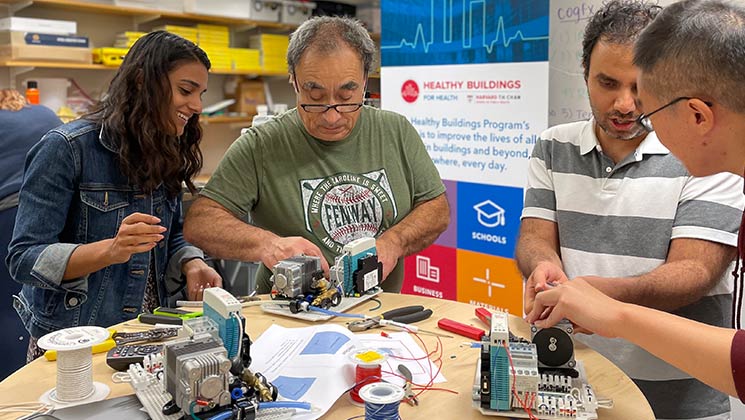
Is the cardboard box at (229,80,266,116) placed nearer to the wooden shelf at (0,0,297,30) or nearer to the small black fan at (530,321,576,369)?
the wooden shelf at (0,0,297,30)

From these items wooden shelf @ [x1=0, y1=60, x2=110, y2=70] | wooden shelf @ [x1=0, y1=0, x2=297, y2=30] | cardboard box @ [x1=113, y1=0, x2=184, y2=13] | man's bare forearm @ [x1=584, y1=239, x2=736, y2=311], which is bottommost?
man's bare forearm @ [x1=584, y1=239, x2=736, y2=311]

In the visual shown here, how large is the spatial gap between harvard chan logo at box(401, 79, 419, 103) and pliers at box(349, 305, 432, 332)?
2301mm

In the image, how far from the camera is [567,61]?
322 centimetres

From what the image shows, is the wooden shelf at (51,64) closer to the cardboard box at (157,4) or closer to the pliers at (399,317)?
the cardboard box at (157,4)

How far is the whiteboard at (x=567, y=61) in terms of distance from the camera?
315 centimetres

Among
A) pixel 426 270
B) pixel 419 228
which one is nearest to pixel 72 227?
pixel 419 228

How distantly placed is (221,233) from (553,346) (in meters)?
1.14

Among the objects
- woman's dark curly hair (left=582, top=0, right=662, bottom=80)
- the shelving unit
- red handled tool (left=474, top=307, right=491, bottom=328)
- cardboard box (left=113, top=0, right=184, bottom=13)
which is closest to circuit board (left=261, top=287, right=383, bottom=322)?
red handled tool (left=474, top=307, right=491, bottom=328)

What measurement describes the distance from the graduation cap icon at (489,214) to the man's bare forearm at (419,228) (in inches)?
46.8

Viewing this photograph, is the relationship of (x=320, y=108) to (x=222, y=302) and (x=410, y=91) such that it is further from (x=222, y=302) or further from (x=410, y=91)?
(x=410, y=91)

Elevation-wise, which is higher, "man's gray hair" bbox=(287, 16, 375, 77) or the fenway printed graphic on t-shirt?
"man's gray hair" bbox=(287, 16, 375, 77)

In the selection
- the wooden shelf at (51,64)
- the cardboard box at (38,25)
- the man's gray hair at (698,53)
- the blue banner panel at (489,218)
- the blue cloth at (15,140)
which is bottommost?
the blue banner panel at (489,218)

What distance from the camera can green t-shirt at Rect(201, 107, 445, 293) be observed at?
210 cm

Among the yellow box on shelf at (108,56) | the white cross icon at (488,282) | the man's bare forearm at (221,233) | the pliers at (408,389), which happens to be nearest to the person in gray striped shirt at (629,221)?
the pliers at (408,389)
